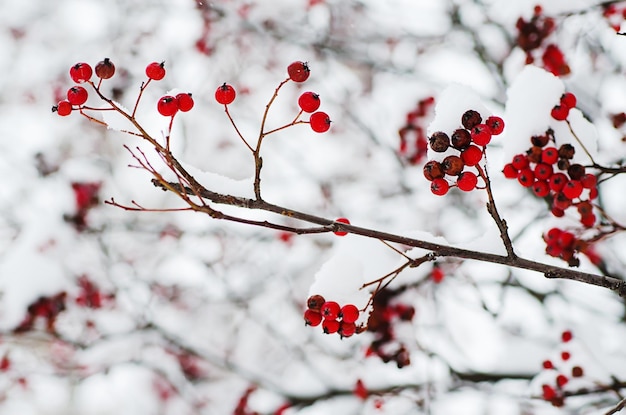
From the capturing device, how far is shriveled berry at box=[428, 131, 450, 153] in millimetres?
1748

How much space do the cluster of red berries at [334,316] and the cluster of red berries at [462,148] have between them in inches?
23.5

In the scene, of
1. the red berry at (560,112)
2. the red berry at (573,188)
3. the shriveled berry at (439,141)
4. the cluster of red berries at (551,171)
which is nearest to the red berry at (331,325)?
the shriveled berry at (439,141)

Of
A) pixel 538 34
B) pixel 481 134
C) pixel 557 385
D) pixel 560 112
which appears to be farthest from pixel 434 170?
pixel 538 34

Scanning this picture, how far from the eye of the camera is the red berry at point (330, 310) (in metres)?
2.05

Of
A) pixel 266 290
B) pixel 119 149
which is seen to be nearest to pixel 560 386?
pixel 266 290

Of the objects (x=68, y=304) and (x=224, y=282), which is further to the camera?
(x=224, y=282)

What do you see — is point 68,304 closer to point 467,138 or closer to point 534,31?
point 467,138

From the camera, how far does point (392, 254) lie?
2.55 metres

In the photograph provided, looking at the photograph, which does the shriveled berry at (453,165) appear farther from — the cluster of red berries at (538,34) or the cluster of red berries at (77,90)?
the cluster of red berries at (538,34)

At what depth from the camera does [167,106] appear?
1799 mm

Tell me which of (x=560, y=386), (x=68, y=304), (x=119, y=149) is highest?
(x=119, y=149)

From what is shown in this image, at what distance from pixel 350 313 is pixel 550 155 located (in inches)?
43.5

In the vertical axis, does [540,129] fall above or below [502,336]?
below

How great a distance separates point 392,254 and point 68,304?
365cm
